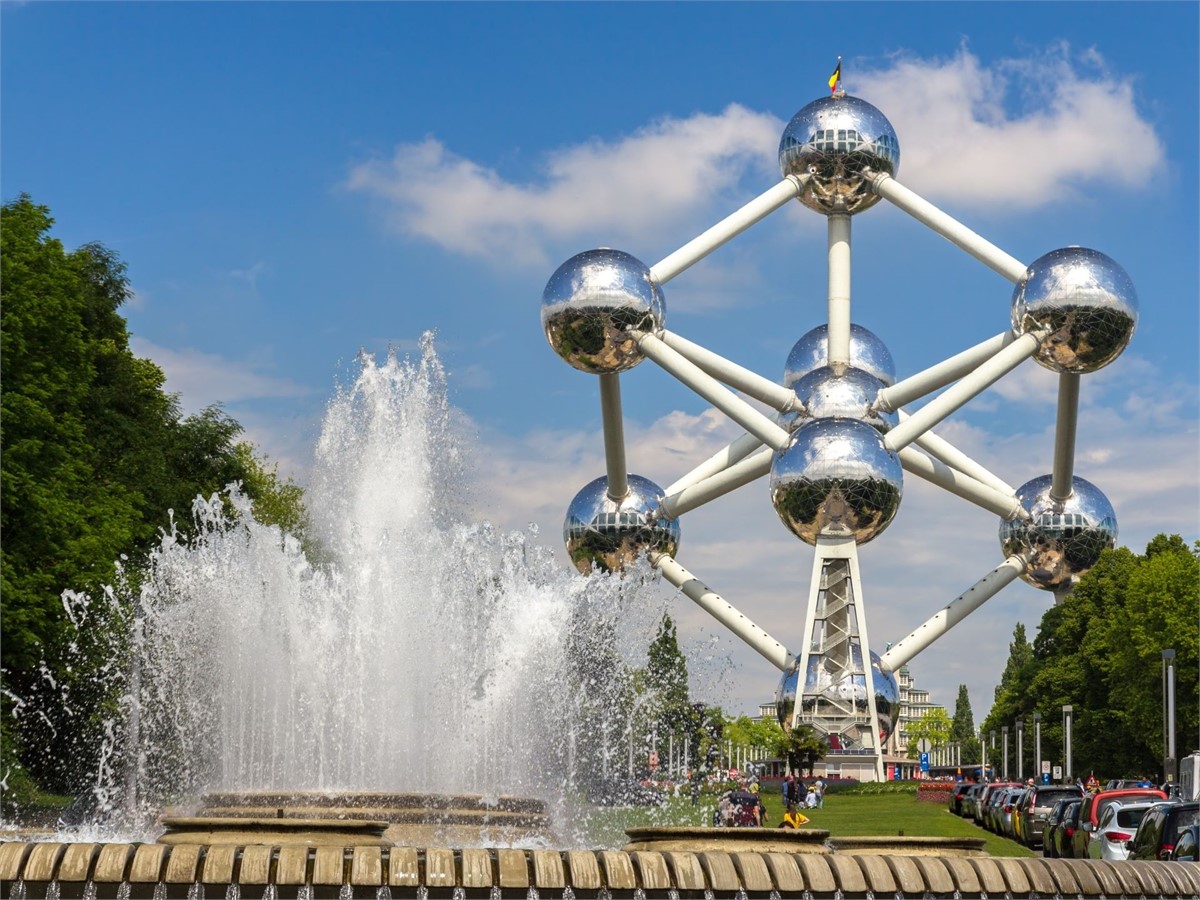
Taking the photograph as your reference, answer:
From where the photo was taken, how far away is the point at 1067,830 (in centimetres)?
2102

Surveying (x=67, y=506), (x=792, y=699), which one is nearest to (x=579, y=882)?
(x=67, y=506)

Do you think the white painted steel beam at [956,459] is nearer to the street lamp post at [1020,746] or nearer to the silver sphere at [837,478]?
the silver sphere at [837,478]

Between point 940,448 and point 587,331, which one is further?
point 940,448

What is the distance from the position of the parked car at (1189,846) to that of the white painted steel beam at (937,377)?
26.5 metres

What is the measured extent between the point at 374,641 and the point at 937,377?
1013 inches

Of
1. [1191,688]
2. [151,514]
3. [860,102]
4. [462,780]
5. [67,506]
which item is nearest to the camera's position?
[462,780]

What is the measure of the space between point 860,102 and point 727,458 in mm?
8520

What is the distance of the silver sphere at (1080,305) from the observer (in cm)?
3538

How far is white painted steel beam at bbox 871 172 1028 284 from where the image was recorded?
37.4 metres

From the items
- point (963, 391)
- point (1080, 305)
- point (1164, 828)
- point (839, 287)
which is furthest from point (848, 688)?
point (1164, 828)

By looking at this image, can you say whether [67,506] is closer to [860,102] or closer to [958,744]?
[860,102]

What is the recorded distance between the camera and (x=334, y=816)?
10602 millimetres

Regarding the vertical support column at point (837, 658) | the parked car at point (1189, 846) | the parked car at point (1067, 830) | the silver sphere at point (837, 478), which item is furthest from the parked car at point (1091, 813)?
the vertical support column at point (837, 658)

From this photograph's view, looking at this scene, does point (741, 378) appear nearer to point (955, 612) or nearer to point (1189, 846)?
point (955, 612)
